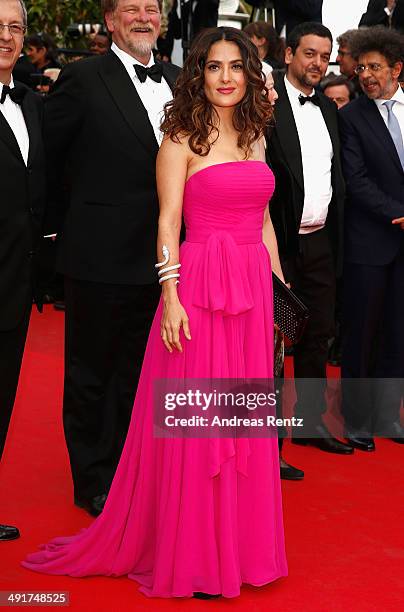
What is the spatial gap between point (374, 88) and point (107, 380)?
79.5 inches

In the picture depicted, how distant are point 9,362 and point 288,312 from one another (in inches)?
41.0

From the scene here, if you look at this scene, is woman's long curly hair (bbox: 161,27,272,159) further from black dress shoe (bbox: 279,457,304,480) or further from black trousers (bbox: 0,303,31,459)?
black dress shoe (bbox: 279,457,304,480)

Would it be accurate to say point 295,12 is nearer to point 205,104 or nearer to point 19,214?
point 205,104

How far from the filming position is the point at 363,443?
15.6ft

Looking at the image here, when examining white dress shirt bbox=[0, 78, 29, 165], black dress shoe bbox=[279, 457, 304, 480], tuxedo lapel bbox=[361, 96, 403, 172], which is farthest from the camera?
tuxedo lapel bbox=[361, 96, 403, 172]

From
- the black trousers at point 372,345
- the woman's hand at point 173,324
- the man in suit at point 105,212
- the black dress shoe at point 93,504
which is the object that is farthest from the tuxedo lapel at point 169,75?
the black dress shoe at point 93,504

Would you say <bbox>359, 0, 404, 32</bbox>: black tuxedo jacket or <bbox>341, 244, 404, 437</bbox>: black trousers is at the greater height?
<bbox>359, 0, 404, 32</bbox>: black tuxedo jacket

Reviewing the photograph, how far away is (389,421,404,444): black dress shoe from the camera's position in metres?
4.88

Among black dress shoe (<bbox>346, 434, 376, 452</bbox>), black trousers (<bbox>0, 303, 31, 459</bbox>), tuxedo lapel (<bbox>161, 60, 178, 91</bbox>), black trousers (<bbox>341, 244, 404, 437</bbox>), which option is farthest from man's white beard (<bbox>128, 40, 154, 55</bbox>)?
black dress shoe (<bbox>346, 434, 376, 452</bbox>)

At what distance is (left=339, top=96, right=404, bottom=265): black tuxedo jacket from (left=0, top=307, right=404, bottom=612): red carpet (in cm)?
98

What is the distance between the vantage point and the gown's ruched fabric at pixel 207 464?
3.13 metres

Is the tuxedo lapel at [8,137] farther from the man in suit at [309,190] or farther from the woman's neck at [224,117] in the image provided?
the man in suit at [309,190]

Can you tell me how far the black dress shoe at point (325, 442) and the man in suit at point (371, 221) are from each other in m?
0.11

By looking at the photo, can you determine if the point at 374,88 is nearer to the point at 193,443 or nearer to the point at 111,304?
the point at 111,304
